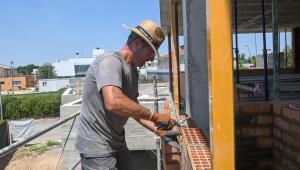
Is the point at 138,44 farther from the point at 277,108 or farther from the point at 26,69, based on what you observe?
the point at 26,69

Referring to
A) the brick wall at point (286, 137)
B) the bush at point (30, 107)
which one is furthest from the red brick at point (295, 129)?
the bush at point (30, 107)

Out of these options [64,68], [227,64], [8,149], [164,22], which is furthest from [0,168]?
[64,68]

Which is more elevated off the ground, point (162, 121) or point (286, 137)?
point (162, 121)

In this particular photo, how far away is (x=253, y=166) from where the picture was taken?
346 centimetres

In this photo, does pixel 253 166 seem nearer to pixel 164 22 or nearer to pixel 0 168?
pixel 164 22

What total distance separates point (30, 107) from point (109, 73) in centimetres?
A: 3922

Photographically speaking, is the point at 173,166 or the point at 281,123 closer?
the point at 281,123

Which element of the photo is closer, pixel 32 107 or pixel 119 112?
pixel 119 112

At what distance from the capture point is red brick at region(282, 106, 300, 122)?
8.91ft

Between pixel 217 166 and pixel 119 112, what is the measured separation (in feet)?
2.47

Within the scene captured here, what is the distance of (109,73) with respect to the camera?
257cm

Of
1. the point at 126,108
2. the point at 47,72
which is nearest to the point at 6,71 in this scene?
the point at 47,72

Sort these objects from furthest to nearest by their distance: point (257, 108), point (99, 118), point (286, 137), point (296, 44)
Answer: point (296, 44) < point (257, 108) < point (286, 137) < point (99, 118)

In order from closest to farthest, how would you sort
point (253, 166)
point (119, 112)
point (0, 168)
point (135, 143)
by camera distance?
point (119, 112) < point (253, 166) < point (135, 143) < point (0, 168)
